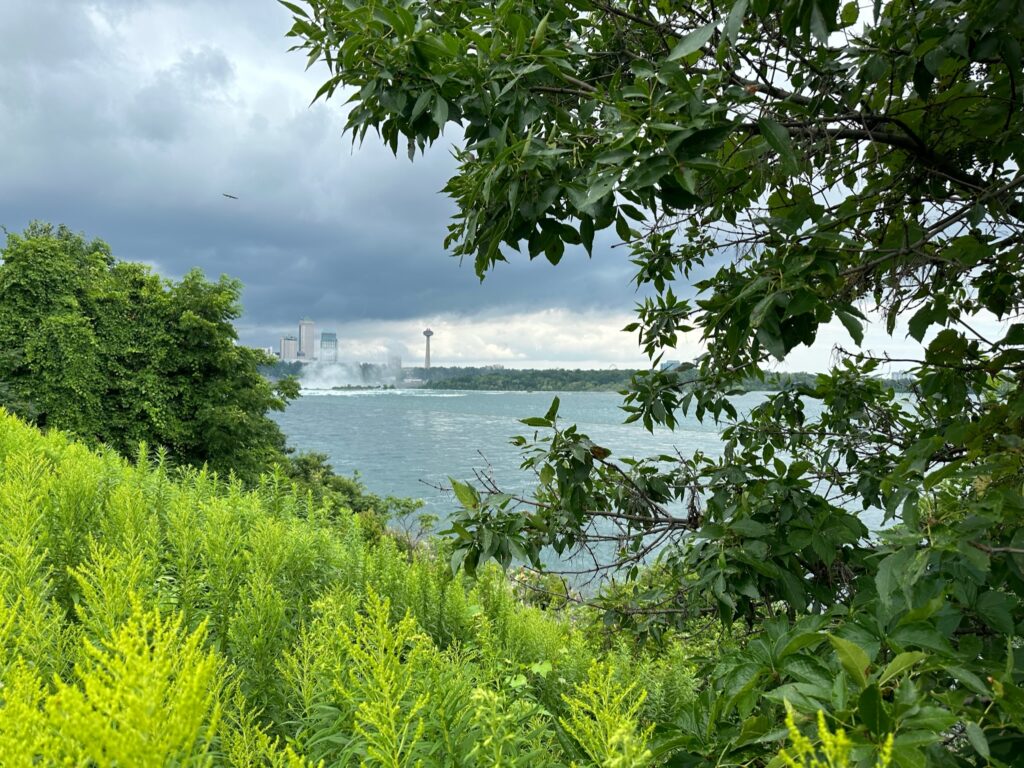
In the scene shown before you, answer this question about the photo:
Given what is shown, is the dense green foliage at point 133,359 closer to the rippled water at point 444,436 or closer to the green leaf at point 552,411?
the rippled water at point 444,436

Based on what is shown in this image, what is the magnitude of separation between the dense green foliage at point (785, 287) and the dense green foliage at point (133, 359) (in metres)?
19.2

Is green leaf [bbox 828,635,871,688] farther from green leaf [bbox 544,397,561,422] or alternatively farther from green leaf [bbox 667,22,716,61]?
green leaf [bbox 544,397,561,422]

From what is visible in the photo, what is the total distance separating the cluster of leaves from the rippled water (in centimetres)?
72

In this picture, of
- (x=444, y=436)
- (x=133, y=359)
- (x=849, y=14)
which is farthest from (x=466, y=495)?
(x=444, y=436)

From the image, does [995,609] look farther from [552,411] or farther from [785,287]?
[552,411]

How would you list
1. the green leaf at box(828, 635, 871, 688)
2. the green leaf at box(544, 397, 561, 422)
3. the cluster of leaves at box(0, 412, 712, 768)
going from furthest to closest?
the green leaf at box(544, 397, 561, 422)
the green leaf at box(828, 635, 871, 688)
the cluster of leaves at box(0, 412, 712, 768)

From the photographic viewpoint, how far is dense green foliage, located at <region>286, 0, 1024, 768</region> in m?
1.26

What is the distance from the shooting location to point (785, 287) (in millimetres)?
1506

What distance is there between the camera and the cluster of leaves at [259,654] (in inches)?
33.5

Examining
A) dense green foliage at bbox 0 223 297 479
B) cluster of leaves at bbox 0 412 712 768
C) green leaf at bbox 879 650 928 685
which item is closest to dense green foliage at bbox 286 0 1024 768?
green leaf at bbox 879 650 928 685

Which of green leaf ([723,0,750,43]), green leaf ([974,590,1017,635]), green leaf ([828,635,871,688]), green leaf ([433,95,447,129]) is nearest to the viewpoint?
→ green leaf ([828,635,871,688])

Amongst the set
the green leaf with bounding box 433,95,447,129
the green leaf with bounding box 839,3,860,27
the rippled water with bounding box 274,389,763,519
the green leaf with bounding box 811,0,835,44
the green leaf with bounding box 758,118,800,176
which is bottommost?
the rippled water with bounding box 274,389,763,519

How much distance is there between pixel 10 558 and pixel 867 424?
401 centimetres

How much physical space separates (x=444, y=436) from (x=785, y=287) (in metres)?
47.9
